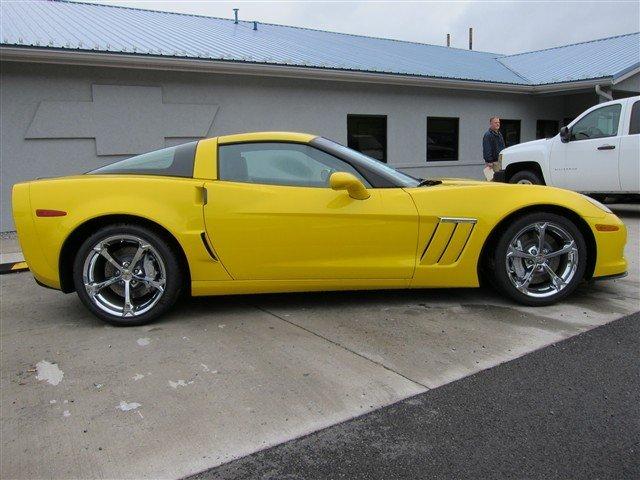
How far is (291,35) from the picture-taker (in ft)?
43.1

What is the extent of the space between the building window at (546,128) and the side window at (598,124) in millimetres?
8273

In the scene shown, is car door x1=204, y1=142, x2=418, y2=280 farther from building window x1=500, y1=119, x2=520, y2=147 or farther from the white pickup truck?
building window x1=500, y1=119, x2=520, y2=147

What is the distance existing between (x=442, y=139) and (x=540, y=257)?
10.1 meters

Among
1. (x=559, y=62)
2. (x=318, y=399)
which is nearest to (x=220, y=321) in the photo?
(x=318, y=399)

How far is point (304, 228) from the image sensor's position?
355 cm

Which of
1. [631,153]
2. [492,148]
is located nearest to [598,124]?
[631,153]

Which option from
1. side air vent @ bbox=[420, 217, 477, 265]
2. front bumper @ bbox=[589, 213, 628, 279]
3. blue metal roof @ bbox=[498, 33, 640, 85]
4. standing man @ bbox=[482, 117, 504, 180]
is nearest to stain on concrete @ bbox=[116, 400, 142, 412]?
side air vent @ bbox=[420, 217, 477, 265]

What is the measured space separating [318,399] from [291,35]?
40.3ft

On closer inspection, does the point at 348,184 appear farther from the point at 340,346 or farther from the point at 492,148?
the point at 492,148

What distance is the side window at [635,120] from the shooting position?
289 inches

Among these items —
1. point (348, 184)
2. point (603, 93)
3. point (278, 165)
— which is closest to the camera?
point (348, 184)

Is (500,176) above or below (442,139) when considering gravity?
below

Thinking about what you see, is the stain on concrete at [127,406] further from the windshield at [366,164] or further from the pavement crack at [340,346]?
the windshield at [366,164]

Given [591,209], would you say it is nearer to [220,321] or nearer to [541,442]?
[541,442]
